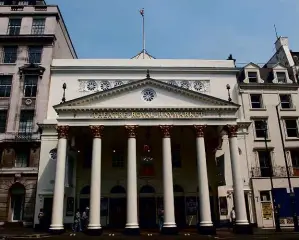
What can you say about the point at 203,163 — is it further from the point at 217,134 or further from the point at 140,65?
the point at 140,65

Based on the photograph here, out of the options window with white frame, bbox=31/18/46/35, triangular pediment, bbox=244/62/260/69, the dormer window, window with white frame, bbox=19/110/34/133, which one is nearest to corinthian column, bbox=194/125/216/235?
the dormer window

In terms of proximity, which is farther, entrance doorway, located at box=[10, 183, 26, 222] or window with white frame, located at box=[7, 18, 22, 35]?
window with white frame, located at box=[7, 18, 22, 35]

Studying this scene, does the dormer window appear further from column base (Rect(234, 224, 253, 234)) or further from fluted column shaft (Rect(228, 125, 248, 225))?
column base (Rect(234, 224, 253, 234))

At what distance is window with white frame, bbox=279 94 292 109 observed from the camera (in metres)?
36.5

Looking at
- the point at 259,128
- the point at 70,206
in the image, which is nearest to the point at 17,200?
the point at 70,206

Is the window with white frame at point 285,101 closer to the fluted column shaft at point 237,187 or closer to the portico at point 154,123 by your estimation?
the portico at point 154,123

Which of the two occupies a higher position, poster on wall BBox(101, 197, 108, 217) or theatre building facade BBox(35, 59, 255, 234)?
theatre building facade BBox(35, 59, 255, 234)

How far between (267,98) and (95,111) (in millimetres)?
21025

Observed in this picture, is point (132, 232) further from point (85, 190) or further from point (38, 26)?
point (38, 26)

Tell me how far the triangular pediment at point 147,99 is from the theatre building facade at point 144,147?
0.09 meters

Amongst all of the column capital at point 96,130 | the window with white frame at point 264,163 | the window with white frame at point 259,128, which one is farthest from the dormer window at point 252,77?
the column capital at point 96,130

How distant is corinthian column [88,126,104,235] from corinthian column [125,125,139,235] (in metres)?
2.34

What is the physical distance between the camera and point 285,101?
36.7m

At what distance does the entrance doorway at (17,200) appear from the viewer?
100 feet
